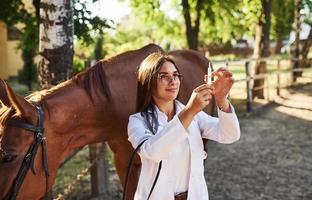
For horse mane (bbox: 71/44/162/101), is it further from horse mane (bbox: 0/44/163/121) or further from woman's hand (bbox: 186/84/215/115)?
woman's hand (bbox: 186/84/215/115)

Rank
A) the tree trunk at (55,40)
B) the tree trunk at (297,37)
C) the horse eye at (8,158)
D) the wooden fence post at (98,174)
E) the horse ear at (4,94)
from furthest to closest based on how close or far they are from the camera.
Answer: the tree trunk at (297,37)
the wooden fence post at (98,174)
the tree trunk at (55,40)
the horse eye at (8,158)
the horse ear at (4,94)

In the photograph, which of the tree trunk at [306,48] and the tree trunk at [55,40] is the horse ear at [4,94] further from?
the tree trunk at [306,48]

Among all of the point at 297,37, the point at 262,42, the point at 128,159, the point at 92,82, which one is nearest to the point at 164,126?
the point at 92,82

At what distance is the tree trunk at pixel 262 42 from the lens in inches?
480

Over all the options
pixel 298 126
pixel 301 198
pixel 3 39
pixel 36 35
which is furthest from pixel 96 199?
pixel 3 39

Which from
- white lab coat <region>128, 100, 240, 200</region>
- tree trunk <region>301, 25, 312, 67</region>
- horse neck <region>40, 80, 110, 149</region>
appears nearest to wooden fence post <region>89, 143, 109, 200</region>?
horse neck <region>40, 80, 110, 149</region>

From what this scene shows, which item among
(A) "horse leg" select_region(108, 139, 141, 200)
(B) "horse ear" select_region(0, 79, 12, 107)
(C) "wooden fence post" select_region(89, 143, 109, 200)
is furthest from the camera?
(C) "wooden fence post" select_region(89, 143, 109, 200)

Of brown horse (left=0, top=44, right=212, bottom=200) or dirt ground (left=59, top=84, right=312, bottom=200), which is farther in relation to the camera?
dirt ground (left=59, top=84, right=312, bottom=200)

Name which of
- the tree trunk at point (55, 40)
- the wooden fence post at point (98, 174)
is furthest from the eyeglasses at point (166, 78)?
the wooden fence post at point (98, 174)

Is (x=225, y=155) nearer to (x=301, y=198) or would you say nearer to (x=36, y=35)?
(x=301, y=198)

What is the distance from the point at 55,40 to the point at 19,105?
1.17 m

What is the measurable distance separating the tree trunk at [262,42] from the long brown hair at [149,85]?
10342mm

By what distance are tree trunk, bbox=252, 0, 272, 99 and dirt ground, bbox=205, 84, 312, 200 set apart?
2.14 m

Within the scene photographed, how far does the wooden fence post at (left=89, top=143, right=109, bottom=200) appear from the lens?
514 centimetres
